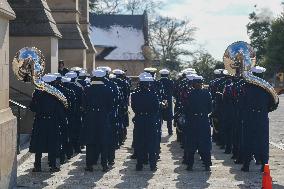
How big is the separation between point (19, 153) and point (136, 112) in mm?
2743

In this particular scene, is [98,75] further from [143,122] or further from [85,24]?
[85,24]

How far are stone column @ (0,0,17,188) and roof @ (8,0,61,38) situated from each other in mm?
7303

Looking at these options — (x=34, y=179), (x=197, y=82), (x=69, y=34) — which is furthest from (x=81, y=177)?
(x=69, y=34)

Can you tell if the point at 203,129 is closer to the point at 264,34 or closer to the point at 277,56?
the point at 277,56

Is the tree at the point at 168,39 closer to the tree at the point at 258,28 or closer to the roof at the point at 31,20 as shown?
the tree at the point at 258,28

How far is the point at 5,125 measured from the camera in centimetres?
949

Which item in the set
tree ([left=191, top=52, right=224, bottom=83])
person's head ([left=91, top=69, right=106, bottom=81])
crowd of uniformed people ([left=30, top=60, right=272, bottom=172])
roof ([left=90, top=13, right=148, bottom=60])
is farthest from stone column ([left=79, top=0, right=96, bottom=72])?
roof ([left=90, top=13, right=148, bottom=60])

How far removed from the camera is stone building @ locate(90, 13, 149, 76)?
208 ft

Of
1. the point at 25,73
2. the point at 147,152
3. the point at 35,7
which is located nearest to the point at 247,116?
the point at 147,152

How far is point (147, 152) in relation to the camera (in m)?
12.4

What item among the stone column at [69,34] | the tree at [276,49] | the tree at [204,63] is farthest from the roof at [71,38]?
the tree at [276,49]

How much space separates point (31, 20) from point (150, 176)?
299 inches

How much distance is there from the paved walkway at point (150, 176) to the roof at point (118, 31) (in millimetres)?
51909

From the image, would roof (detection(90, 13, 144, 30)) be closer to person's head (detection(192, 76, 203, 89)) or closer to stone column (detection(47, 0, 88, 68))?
stone column (detection(47, 0, 88, 68))
